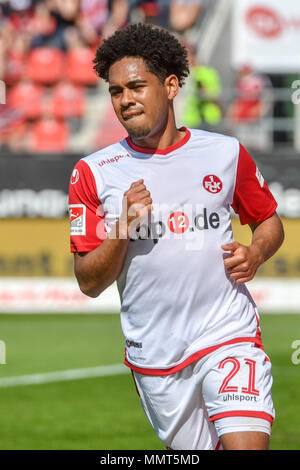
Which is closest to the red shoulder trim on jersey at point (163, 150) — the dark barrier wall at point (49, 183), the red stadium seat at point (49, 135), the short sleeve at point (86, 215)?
the short sleeve at point (86, 215)

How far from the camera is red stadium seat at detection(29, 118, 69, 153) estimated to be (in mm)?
17328

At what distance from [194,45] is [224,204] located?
15.1 m

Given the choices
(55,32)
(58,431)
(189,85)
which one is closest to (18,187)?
(189,85)

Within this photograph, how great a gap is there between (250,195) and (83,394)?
18.6 ft

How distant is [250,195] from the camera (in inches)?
182

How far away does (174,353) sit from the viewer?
436cm

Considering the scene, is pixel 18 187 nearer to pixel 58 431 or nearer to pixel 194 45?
pixel 194 45

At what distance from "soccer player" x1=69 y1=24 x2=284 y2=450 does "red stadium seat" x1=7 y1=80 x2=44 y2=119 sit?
13.2 metres

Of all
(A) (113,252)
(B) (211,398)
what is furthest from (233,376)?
(A) (113,252)

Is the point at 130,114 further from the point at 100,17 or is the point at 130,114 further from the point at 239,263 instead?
the point at 100,17

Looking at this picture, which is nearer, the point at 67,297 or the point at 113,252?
the point at 113,252

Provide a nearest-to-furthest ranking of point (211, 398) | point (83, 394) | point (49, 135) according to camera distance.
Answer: point (211, 398)
point (83, 394)
point (49, 135)

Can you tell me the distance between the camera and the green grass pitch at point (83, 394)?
25.5 ft

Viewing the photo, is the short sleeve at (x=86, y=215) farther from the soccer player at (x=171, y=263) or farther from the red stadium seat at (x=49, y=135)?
the red stadium seat at (x=49, y=135)
